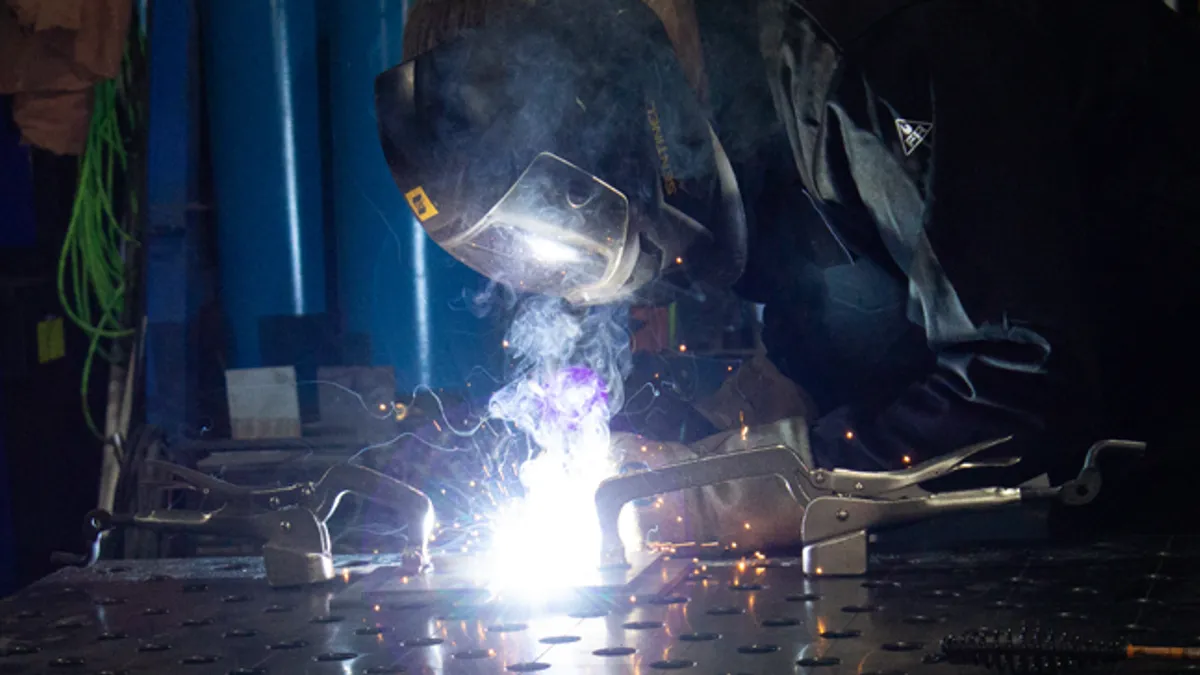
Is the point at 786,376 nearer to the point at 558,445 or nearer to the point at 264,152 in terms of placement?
the point at 558,445

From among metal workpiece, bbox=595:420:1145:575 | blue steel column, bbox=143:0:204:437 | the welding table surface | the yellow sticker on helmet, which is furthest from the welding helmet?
blue steel column, bbox=143:0:204:437

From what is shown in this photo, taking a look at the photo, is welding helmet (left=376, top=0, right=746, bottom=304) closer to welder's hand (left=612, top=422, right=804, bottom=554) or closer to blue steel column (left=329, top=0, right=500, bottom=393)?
welder's hand (left=612, top=422, right=804, bottom=554)

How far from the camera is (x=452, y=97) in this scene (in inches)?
71.2

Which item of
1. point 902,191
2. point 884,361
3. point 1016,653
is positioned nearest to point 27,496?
point 884,361

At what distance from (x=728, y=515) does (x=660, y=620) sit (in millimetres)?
425

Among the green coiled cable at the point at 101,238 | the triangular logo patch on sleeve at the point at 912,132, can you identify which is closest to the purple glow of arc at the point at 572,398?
the triangular logo patch on sleeve at the point at 912,132

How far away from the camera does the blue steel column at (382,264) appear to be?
3.56 metres

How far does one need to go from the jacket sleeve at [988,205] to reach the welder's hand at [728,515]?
24 cm

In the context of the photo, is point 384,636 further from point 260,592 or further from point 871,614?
point 871,614

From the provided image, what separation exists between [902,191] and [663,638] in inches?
32.2

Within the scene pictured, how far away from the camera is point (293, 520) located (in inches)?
72.9

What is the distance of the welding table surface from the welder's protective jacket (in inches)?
9.5

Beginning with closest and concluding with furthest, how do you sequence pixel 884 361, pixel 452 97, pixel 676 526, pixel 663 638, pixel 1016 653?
pixel 1016 653, pixel 663 638, pixel 452 97, pixel 676 526, pixel 884 361

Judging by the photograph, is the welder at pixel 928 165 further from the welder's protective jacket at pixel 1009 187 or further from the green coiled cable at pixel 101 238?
the green coiled cable at pixel 101 238
